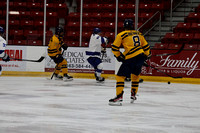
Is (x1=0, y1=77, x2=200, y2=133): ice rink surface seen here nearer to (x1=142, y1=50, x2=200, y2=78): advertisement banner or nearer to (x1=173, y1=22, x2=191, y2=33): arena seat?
(x1=142, y1=50, x2=200, y2=78): advertisement banner

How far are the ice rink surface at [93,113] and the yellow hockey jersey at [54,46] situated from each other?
3.16 meters

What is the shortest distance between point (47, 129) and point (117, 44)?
2.42 metres

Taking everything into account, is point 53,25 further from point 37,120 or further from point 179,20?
point 37,120

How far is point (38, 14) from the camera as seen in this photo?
15.4 m

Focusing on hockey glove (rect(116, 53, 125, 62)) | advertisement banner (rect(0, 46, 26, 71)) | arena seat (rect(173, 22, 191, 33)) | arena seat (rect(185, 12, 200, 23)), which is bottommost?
advertisement banner (rect(0, 46, 26, 71))

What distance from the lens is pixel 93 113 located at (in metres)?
5.49

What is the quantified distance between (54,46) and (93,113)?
585 centimetres

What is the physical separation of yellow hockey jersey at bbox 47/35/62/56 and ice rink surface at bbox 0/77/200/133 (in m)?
3.16

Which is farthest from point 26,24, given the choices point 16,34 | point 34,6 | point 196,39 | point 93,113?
point 93,113

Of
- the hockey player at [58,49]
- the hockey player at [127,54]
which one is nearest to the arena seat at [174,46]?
the hockey player at [58,49]

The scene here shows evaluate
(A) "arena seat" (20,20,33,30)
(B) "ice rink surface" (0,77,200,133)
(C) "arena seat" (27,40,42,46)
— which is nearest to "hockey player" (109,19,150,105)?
(B) "ice rink surface" (0,77,200,133)

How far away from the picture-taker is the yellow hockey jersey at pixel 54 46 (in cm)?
1109

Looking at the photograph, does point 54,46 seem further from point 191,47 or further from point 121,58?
point 121,58

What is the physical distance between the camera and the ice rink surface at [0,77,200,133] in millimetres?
4367
